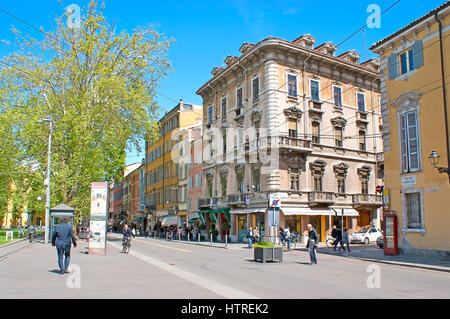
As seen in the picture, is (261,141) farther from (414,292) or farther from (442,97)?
(414,292)

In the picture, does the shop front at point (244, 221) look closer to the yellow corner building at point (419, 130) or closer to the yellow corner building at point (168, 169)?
the yellow corner building at point (419, 130)

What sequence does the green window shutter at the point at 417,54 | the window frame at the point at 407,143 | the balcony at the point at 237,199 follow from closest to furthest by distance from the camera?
the window frame at the point at 407,143 < the green window shutter at the point at 417,54 < the balcony at the point at 237,199

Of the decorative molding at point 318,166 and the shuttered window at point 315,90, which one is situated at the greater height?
the shuttered window at point 315,90

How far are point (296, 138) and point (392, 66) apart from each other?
38.4ft

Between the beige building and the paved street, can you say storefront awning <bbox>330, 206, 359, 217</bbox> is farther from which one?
the paved street

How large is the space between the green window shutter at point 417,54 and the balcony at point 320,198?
1516 cm

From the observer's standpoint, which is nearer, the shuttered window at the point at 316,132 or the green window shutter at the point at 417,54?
the green window shutter at the point at 417,54

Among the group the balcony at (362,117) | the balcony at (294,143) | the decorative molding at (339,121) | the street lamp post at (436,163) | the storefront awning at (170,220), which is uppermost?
the balcony at (362,117)

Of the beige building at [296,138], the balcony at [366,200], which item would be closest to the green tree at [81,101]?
the beige building at [296,138]

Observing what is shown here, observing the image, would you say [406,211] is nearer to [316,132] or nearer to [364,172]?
[316,132]

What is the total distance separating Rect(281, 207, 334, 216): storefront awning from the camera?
1312 inches

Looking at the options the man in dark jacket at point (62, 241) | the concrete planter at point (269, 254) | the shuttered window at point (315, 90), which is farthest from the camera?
the shuttered window at point (315, 90)

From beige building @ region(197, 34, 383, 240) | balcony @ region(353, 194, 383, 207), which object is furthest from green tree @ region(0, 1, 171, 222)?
balcony @ region(353, 194, 383, 207)

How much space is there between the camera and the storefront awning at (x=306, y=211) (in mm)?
33312
